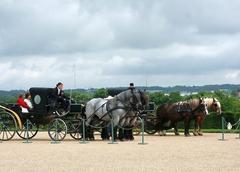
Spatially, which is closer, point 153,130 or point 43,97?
point 43,97

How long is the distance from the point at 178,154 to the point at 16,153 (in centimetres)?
496

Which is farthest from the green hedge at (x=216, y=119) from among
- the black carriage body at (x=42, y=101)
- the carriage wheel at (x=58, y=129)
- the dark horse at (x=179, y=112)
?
the black carriage body at (x=42, y=101)

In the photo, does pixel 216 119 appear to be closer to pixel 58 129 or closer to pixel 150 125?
pixel 150 125

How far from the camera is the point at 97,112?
26.3m

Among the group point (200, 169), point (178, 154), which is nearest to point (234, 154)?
point (178, 154)

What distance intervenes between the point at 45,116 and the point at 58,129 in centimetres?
103

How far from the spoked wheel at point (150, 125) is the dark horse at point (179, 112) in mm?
265

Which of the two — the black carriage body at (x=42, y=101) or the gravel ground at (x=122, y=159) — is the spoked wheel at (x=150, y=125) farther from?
the gravel ground at (x=122, y=159)

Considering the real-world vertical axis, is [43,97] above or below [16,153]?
above

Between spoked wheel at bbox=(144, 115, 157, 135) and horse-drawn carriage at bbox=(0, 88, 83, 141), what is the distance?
6.32 m

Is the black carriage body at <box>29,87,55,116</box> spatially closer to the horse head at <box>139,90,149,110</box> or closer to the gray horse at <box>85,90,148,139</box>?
the gray horse at <box>85,90,148,139</box>

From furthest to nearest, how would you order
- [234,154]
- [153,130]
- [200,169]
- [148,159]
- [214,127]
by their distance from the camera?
1. [214,127]
2. [153,130]
3. [234,154]
4. [148,159]
5. [200,169]

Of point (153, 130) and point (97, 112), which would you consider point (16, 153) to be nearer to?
point (97, 112)

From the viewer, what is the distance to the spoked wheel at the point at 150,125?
32.1m
